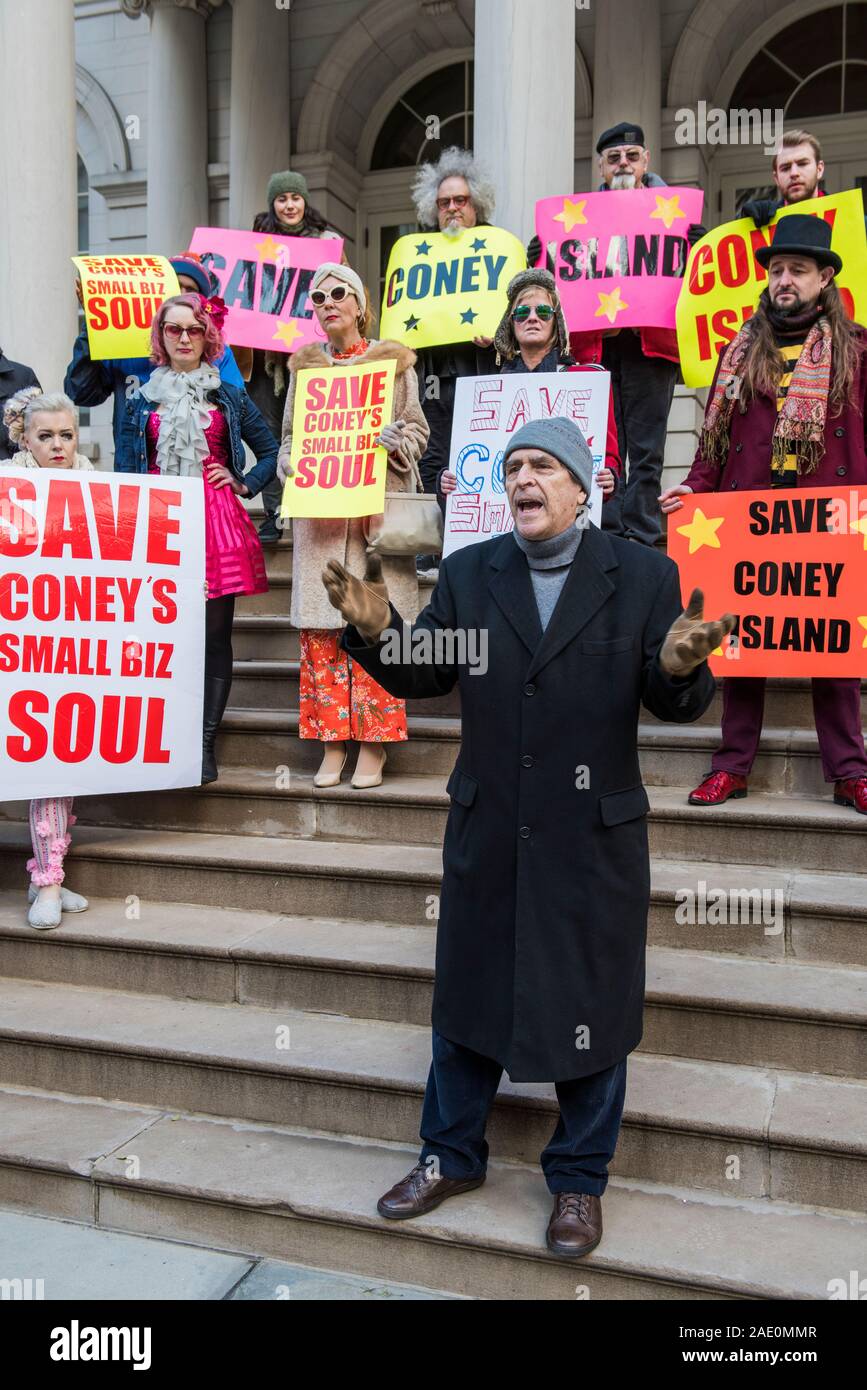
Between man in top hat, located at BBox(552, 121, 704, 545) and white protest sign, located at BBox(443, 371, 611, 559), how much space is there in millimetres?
939

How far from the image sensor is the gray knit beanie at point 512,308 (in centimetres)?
475

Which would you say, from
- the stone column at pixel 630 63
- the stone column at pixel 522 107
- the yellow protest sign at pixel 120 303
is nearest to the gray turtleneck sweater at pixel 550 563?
the yellow protest sign at pixel 120 303

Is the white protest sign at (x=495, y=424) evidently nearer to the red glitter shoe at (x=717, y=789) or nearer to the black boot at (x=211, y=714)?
the black boot at (x=211, y=714)

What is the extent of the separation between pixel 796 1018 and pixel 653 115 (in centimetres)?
860

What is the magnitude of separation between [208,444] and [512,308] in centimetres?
133

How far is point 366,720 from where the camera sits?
15.9ft

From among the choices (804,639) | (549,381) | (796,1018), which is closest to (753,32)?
(549,381)

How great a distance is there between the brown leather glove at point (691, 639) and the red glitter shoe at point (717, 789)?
188 cm

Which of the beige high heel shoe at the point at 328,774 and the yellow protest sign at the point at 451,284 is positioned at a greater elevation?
the yellow protest sign at the point at 451,284

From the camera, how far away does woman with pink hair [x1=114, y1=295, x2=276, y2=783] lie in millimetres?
4852

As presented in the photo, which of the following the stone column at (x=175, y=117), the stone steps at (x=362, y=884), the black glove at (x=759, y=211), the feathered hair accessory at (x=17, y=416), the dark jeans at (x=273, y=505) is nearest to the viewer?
the stone steps at (x=362, y=884)

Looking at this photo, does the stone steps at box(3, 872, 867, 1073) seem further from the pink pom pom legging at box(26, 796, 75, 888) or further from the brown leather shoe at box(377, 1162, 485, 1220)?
the brown leather shoe at box(377, 1162, 485, 1220)

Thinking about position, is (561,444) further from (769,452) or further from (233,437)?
(233,437)

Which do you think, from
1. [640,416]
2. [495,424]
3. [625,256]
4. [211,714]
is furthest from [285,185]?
[211,714]
